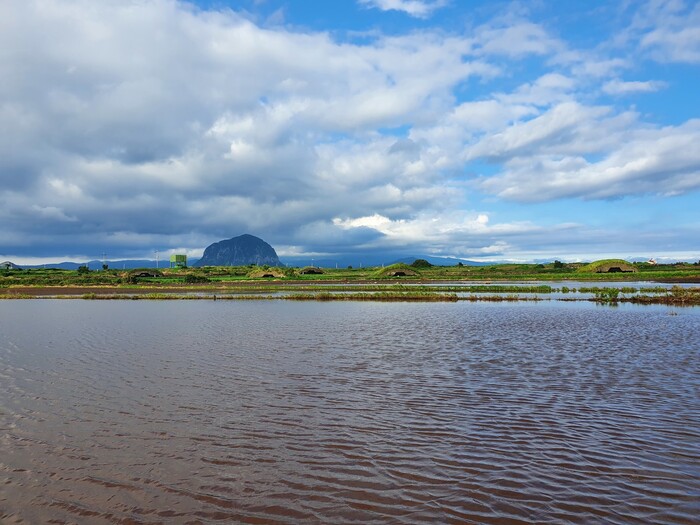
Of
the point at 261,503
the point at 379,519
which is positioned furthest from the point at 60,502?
the point at 379,519

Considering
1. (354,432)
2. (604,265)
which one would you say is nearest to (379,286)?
(354,432)

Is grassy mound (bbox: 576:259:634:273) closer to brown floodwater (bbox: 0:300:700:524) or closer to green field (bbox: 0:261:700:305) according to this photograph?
green field (bbox: 0:261:700:305)

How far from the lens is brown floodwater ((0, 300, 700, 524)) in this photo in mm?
7883

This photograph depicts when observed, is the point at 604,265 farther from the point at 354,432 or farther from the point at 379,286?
the point at 354,432

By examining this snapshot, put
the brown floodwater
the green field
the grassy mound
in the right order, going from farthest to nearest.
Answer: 1. the grassy mound
2. the green field
3. the brown floodwater

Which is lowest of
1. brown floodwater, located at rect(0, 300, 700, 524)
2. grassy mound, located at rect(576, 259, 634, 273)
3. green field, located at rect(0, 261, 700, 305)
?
brown floodwater, located at rect(0, 300, 700, 524)

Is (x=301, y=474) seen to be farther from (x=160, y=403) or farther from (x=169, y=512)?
(x=160, y=403)

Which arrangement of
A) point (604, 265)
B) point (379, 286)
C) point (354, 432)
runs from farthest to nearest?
1. point (604, 265)
2. point (379, 286)
3. point (354, 432)

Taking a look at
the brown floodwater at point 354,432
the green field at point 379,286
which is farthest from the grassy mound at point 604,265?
the brown floodwater at point 354,432

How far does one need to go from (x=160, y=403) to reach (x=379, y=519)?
30.1 feet

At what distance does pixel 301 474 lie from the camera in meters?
9.09

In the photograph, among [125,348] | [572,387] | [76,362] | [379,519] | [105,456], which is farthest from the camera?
[125,348]

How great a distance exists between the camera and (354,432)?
11359mm

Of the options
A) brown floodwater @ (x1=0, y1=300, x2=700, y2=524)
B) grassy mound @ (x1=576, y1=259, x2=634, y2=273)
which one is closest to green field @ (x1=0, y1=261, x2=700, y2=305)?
grassy mound @ (x1=576, y1=259, x2=634, y2=273)
